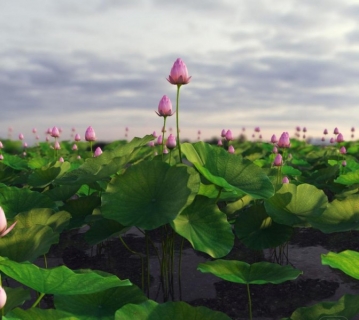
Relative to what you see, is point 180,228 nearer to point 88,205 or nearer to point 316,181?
point 88,205

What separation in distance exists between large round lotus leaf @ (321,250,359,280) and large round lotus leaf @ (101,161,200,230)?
0.67 m

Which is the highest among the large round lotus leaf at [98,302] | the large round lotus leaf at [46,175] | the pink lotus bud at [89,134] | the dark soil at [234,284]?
the pink lotus bud at [89,134]

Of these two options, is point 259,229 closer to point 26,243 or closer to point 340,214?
point 340,214

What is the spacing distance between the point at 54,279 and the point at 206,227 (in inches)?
36.0

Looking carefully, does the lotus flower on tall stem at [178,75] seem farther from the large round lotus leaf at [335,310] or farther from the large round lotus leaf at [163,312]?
the large round lotus leaf at [335,310]

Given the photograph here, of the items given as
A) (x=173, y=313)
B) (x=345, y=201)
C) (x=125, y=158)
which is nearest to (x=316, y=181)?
(x=345, y=201)

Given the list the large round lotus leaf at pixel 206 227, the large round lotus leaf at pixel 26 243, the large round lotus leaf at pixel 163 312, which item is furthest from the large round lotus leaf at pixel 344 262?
the large round lotus leaf at pixel 26 243

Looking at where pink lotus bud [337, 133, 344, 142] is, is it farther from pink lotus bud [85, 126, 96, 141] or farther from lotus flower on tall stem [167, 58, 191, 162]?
lotus flower on tall stem [167, 58, 191, 162]

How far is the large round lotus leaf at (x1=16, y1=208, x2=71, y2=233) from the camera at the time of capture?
8.79ft

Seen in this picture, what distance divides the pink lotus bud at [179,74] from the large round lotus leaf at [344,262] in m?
1.07

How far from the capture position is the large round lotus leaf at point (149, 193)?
224 cm

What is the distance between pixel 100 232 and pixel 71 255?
0.85 metres

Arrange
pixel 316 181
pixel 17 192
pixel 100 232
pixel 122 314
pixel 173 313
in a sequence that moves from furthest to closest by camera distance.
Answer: pixel 316 181, pixel 17 192, pixel 100 232, pixel 173 313, pixel 122 314

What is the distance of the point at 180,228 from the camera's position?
2.26 metres
